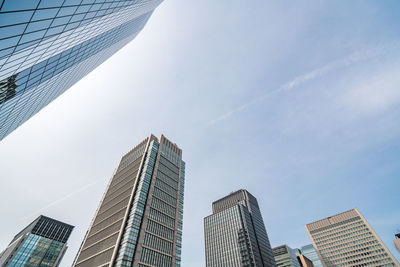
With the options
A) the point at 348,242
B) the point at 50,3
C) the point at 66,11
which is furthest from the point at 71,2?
the point at 348,242

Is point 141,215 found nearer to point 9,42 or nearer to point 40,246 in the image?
point 9,42

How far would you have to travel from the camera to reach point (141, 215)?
217ft

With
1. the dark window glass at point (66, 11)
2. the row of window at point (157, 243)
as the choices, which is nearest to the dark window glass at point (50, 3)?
the dark window glass at point (66, 11)

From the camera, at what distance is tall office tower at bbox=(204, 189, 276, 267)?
132750mm

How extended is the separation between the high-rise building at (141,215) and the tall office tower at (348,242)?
133344 mm

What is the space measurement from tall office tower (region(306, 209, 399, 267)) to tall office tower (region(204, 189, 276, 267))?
4101cm

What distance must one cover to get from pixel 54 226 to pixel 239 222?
126447 mm

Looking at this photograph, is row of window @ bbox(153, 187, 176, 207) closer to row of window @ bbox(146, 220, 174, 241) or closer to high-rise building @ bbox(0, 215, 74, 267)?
row of window @ bbox(146, 220, 174, 241)

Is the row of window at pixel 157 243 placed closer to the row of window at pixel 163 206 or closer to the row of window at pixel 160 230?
the row of window at pixel 160 230

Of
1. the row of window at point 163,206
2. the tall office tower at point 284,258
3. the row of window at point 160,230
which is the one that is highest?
the tall office tower at point 284,258

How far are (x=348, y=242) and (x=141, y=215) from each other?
157191mm

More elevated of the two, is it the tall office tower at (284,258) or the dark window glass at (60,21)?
the tall office tower at (284,258)

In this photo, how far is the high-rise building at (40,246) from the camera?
10912 cm

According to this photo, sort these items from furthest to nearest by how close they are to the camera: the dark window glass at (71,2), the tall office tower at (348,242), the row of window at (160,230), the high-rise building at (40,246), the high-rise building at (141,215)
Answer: the tall office tower at (348,242) → the high-rise building at (40,246) → the row of window at (160,230) → the high-rise building at (141,215) → the dark window glass at (71,2)
